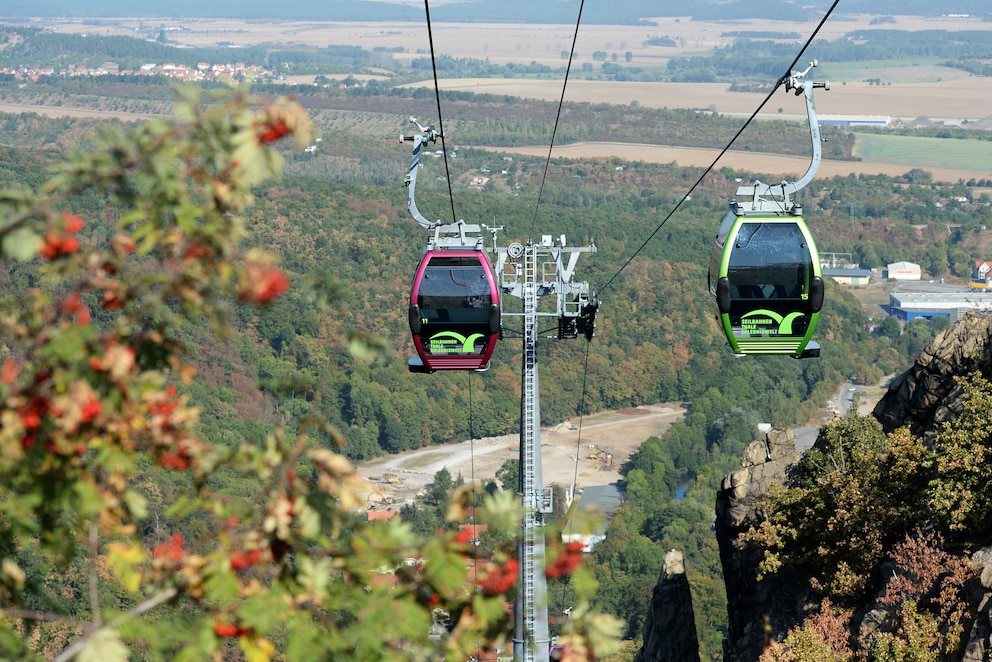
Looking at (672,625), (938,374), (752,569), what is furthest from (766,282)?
(672,625)

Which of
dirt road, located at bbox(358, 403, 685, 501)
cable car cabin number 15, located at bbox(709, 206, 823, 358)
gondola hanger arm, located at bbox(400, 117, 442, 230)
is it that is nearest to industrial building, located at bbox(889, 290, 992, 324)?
dirt road, located at bbox(358, 403, 685, 501)

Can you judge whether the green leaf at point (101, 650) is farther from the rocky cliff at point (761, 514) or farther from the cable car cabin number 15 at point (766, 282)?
the rocky cliff at point (761, 514)

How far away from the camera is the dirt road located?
97.5 meters

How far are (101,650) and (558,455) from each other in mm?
100094

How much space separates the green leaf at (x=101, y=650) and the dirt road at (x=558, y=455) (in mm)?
87514

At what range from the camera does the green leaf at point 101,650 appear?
13.2 feet

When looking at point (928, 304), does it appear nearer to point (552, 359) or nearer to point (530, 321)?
point (552, 359)

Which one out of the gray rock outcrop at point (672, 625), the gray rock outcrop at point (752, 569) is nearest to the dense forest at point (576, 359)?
the gray rock outcrop at point (672, 625)

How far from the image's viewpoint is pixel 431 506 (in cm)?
8688

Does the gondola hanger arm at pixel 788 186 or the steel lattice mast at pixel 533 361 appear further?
the steel lattice mast at pixel 533 361

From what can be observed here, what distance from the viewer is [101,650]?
4043mm

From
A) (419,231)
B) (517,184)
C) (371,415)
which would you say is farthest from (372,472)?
(517,184)

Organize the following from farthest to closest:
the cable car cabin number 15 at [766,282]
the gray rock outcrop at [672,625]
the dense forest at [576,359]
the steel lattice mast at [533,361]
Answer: the dense forest at [576,359], the gray rock outcrop at [672,625], the steel lattice mast at [533,361], the cable car cabin number 15 at [766,282]

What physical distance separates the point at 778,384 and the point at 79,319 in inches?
4404
